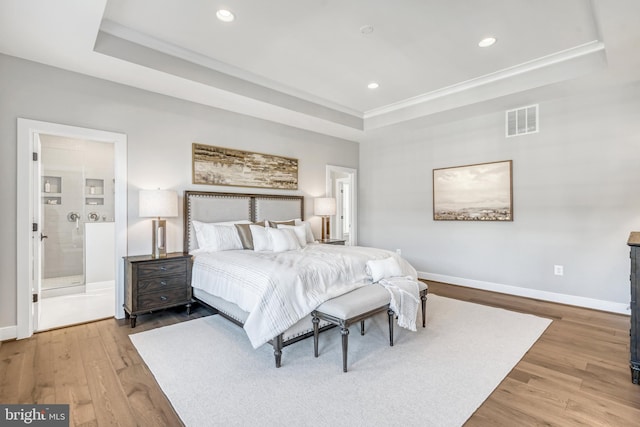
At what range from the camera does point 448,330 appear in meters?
3.19

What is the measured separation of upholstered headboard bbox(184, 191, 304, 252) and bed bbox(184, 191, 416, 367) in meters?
0.01

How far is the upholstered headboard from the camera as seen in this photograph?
4.16 metres

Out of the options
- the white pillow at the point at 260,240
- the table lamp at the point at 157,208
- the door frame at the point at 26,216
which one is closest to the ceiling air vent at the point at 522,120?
the white pillow at the point at 260,240

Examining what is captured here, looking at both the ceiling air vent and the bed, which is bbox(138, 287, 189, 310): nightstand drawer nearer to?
the bed

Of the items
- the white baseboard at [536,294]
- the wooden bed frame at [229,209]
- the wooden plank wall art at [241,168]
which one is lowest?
the white baseboard at [536,294]

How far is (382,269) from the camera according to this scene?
3.16m

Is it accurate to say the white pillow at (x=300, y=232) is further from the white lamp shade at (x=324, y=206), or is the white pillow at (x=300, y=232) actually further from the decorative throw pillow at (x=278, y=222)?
the white lamp shade at (x=324, y=206)

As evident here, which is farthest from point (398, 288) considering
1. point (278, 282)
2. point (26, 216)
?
point (26, 216)

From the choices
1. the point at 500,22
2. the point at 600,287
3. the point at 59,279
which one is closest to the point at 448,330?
the point at 600,287

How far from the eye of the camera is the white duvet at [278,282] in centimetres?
247

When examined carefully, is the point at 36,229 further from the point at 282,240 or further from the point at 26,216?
the point at 282,240

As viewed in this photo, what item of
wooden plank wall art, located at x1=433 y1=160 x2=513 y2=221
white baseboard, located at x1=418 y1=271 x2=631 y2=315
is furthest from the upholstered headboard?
white baseboard, located at x1=418 y1=271 x2=631 y2=315

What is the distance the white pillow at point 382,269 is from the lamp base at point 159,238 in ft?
7.70

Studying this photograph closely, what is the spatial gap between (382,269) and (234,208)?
247 cm
